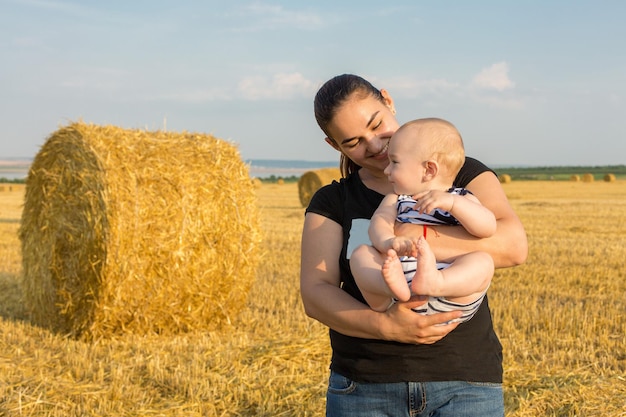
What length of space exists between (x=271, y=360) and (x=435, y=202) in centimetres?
380

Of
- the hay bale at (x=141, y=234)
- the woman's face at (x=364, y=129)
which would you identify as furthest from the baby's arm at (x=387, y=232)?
the hay bale at (x=141, y=234)

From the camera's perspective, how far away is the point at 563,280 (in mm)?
9750

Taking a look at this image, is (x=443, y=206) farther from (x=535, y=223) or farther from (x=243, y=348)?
(x=535, y=223)

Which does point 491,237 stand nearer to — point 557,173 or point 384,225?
point 384,225

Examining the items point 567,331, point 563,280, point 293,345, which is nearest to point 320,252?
point 293,345

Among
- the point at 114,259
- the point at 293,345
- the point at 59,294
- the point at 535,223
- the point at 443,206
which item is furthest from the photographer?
the point at 535,223

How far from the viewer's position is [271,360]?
581 cm

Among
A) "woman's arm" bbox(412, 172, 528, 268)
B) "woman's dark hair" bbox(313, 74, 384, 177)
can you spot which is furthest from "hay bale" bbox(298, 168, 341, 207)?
"woman's arm" bbox(412, 172, 528, 268)

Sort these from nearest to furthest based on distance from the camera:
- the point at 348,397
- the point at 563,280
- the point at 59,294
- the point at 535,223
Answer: the point at 348,397
the point at 59,294
the point at 563,280
the point at 535,223

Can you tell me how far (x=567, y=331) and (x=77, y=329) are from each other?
15.6 feet

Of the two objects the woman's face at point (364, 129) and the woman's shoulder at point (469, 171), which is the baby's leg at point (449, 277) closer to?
the woman's shoulder at point (469, 171)

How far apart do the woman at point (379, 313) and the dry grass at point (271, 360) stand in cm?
230

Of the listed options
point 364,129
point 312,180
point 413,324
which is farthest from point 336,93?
point 312,180

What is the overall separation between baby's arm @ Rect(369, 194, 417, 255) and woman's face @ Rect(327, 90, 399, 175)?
0.76 ft
